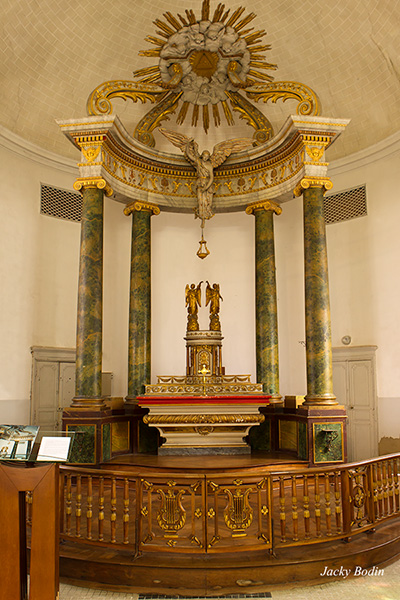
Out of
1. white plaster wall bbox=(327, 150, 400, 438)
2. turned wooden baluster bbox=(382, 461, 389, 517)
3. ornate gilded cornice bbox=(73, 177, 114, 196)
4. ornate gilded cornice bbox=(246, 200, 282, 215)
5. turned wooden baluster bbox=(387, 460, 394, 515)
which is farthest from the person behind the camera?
ornate gilded cornice bbox=(246, 200, 282, 215)

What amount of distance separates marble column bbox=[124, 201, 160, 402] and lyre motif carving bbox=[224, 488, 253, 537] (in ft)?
17.2

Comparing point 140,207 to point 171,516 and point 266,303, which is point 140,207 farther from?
point 171,516

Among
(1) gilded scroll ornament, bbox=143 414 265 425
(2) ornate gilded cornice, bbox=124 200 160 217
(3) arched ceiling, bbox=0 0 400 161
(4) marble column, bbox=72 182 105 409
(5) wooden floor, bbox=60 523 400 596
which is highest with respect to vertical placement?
(3) arched ceiling, bbox=0 0 400 161

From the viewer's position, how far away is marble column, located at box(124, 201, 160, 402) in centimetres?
990

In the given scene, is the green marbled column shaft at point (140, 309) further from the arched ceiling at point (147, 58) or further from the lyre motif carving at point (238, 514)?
the lyre motif carving at point (238, 514)

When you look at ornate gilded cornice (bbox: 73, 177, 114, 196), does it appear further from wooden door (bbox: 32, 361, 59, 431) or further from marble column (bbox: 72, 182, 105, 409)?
wooden door (bbox: 32, 361, 59, 431)

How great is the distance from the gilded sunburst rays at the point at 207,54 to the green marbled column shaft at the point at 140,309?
2.80m

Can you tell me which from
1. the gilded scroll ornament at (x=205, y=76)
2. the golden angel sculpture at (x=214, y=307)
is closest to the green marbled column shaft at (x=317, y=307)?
the golden angel sculpture at (x=214, y=307)

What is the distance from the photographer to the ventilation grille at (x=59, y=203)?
10695 mm

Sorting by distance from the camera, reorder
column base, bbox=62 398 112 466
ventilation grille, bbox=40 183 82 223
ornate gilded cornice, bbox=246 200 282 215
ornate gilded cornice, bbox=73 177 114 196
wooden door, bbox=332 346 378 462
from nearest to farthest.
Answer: column base, bbox=62 398 112 466, ornate gilded cornice, bbox=73 177 114 196, wooden door, bbox=332 346 378 462, ornate gilded cornice, bbox=246 200 282 215, ventilation grille, bbox=40 183 82 223

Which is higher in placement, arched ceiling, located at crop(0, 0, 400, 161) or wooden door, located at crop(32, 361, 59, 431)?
arched ceiling, located at crop(0, 0, 400, 161)

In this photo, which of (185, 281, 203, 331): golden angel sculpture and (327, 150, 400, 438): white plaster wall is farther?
(327, 150, 400, 438): white plaster wall

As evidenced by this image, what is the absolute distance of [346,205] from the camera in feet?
36.2

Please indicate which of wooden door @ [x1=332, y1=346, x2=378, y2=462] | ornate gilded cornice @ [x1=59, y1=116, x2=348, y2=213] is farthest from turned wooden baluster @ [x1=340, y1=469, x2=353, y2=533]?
ornate gilded cornice @ [x1=59, y1=116, x2=348, y2=213]
